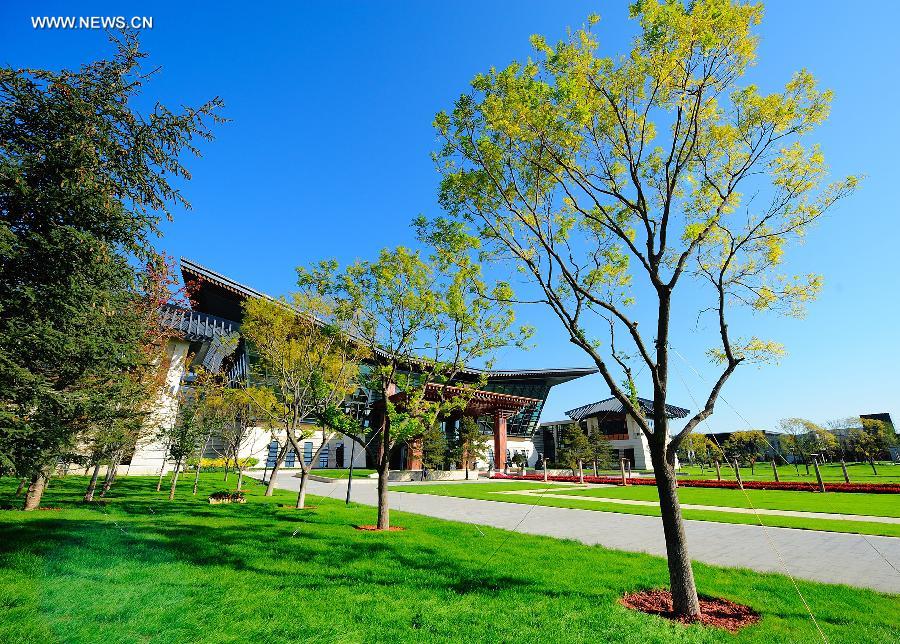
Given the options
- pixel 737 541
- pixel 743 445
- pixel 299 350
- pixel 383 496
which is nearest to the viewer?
pixel 737 541

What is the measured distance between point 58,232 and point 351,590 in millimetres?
7142

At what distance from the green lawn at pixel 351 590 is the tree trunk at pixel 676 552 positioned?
0.52 meters

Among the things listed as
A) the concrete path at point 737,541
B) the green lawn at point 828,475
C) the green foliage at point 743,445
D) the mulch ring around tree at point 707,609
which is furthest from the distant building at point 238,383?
the green foliage at point 743,445

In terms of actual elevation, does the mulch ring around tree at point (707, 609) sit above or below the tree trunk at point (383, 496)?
below

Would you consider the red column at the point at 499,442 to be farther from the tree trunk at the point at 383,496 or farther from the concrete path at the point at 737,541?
the tree trunk at the point at 383,496

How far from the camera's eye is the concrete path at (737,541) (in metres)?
7.35

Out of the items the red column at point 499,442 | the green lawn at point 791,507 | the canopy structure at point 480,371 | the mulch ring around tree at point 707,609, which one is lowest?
the mulch ring around tree at point 707,609

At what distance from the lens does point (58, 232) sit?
21.9ft

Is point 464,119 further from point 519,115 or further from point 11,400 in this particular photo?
point 11,400

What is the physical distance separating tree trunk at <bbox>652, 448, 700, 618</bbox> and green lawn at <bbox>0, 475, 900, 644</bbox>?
52 cm

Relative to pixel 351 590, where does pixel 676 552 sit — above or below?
above

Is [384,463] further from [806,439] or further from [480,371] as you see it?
[806,439]

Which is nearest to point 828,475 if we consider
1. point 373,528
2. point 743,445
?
point 743,445

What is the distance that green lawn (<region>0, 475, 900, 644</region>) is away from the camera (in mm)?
4848
